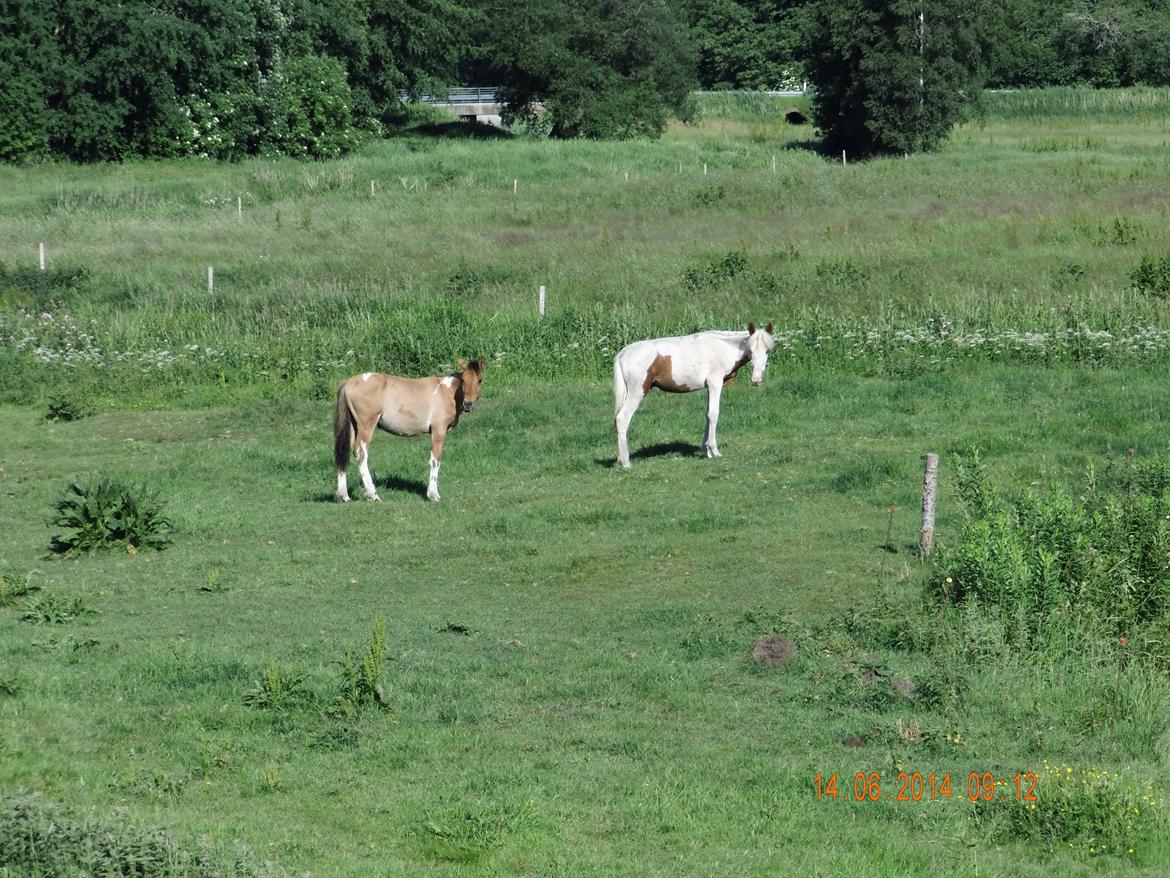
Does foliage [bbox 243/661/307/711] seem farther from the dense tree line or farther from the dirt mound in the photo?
the dense tree line

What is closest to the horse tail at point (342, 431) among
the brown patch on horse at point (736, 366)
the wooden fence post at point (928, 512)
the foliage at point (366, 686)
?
the brown patch on horse at point (736, 366)

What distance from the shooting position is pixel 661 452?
70.4ft

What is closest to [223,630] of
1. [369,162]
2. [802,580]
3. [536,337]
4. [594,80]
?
[802,580]

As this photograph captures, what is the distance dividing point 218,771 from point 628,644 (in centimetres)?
425

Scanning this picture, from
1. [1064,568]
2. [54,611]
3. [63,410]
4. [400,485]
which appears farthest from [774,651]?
[63,410]

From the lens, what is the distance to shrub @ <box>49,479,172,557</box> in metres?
16.6

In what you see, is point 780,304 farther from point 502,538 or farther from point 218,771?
point 218,771

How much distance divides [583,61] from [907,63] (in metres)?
18.8

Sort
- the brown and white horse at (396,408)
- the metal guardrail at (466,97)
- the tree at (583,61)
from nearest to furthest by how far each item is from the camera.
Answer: the brown and white horse at (396,408) → the tree at (583,61) → the metal guardrail at (466,97)

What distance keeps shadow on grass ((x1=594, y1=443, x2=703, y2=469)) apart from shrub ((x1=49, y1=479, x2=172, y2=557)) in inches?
260

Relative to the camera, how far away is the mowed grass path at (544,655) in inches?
348

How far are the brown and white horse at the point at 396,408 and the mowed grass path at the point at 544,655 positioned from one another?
66cm

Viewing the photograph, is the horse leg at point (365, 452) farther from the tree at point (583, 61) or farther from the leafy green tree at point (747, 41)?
the leafy green tree at point (747, 41)
